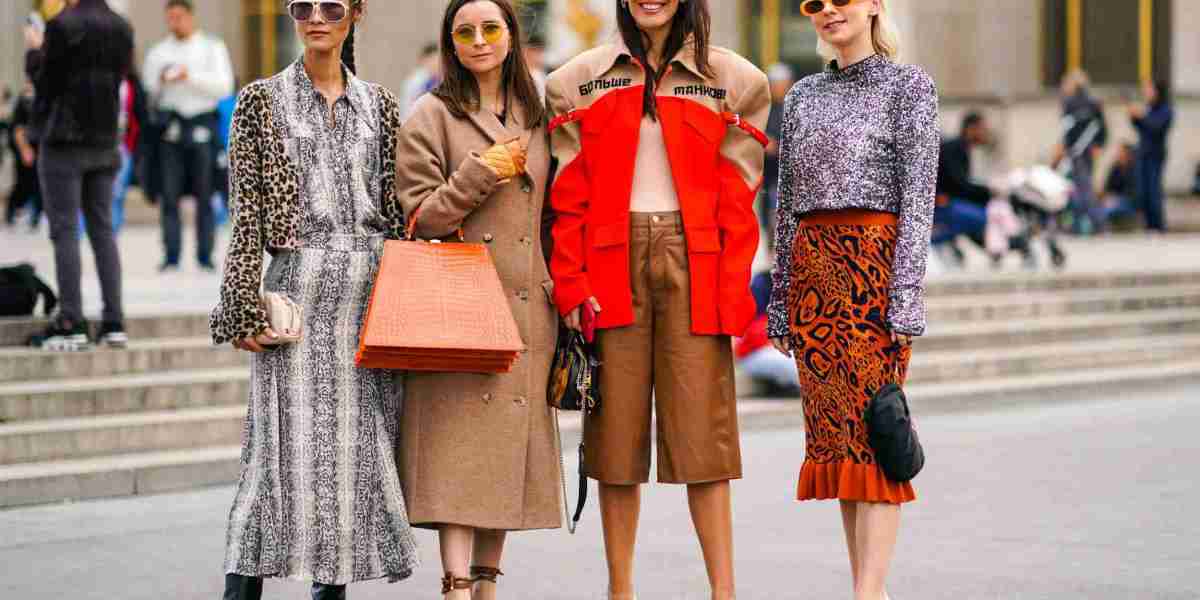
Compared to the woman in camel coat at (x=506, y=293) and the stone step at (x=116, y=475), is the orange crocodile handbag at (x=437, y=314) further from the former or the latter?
the stone step at (x=116, y=475)

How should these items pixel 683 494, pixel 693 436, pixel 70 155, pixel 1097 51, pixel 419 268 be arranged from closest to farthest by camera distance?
1. pixel 419 268
2. pixel 693 436
3. pixel 683 494
4. pixel 70 155
5. pixel 1097 51

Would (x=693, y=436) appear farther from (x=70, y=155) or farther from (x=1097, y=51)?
(x=1097, y=51)

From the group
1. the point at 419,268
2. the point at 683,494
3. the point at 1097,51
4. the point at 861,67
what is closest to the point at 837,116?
the point at 861,67

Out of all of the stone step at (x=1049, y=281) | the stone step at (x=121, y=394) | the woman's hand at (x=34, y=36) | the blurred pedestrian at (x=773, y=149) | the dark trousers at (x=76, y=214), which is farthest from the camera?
the blurred pedestrian at (x=773, y=149)

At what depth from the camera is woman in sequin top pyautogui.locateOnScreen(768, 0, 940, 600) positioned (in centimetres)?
579

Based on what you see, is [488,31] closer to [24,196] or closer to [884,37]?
[884,37]

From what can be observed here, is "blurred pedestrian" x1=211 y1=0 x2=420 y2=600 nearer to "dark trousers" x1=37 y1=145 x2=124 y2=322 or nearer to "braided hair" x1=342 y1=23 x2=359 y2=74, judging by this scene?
"braided hair" x1=342 y1=23 x2=359 y2=74

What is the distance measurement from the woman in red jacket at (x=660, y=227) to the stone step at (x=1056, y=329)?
741 cm

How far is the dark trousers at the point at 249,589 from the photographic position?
5785 millimetres

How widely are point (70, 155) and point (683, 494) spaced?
367cm

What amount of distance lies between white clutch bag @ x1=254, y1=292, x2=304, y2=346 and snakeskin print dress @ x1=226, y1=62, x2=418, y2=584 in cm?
4

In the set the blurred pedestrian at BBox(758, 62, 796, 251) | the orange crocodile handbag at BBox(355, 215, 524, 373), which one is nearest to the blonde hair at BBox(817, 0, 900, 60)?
the orange crocodile handbag at BBox(355, 215, 524, 373)

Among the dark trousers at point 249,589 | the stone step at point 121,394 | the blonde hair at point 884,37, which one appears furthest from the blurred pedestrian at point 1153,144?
the dark trousers at point 249,589

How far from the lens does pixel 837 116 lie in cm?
586
